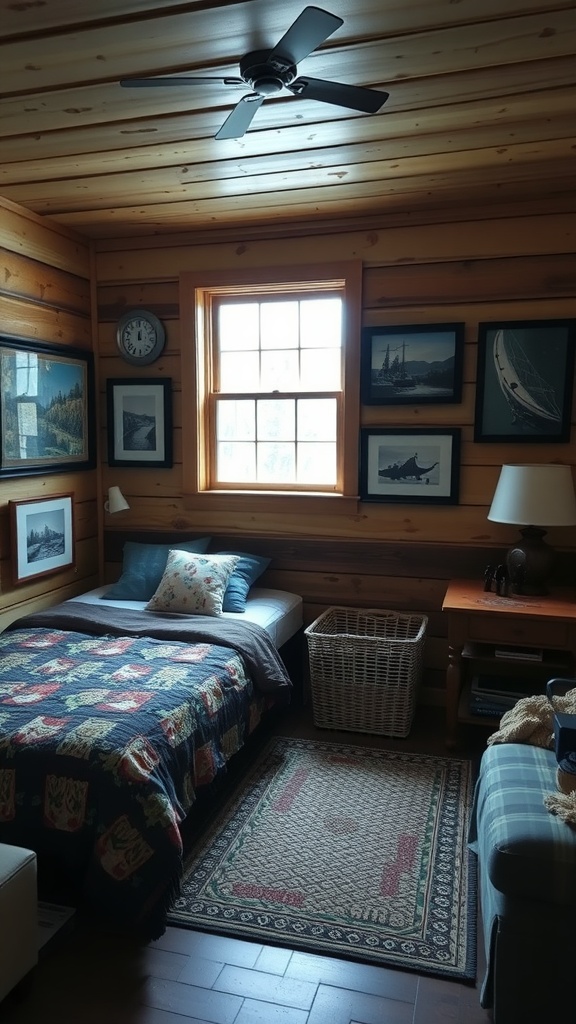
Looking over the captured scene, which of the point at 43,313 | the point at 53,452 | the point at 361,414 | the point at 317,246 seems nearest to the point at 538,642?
the point at 361,414

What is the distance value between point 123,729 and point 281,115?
6.90 feet

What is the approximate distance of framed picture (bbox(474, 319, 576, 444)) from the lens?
3.32m

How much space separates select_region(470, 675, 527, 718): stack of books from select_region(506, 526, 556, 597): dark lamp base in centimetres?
43

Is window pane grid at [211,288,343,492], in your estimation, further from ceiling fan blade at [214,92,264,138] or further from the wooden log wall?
ceiling fan blade at [214,92,264,138]

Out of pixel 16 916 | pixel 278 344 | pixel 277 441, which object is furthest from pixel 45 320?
pixel 16 916

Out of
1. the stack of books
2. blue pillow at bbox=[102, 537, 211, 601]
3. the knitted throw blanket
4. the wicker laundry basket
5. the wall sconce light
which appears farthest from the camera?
the wall sconce light

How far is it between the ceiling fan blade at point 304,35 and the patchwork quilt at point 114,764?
6.42ft

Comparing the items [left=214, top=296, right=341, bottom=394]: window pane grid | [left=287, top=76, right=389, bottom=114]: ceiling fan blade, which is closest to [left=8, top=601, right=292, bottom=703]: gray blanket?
[left=214, top=296, right=341, bottom=394]: window pane grid

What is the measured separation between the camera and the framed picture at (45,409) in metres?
3.33

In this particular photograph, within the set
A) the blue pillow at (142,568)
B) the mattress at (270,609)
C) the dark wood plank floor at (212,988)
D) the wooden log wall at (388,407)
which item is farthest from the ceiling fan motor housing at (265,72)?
the dark wood plank floor at (212,988)

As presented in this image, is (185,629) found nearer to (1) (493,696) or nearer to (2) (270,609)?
(2) (270,609)

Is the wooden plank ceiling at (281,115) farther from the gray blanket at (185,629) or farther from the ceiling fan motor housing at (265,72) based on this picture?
the gray blanket at (185,629)

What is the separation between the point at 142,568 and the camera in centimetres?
373

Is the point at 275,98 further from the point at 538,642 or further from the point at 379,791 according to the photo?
the point at 379,791
